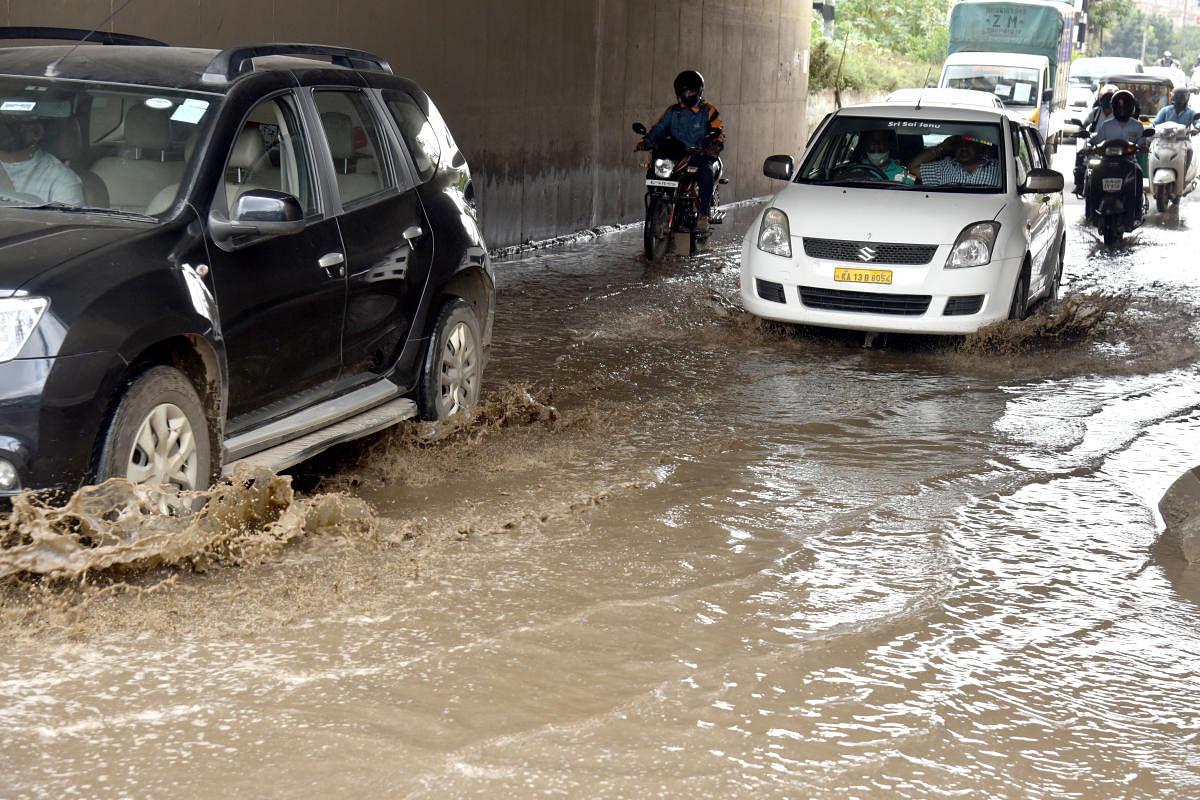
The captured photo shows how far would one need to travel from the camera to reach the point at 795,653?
4.39m

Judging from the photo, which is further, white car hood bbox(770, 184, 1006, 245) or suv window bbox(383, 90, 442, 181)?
white car hood bbox(770, 184, 1006, 245)

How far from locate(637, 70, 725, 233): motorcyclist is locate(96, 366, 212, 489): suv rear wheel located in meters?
10.1

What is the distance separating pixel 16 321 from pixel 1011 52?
3111 centimetres

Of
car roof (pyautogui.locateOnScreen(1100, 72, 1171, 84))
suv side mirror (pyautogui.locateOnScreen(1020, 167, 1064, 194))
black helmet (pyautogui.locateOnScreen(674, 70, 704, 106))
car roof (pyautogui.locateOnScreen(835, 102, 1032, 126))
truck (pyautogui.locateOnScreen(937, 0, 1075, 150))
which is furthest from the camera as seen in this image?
car roof (pyautogui.locateOnScreen(1100, 72, 1171, 84))

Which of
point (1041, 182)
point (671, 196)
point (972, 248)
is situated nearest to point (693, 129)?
point (671, 196)

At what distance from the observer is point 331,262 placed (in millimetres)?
5633

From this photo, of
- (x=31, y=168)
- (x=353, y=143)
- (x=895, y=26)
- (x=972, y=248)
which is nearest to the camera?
(x=31, y=168)

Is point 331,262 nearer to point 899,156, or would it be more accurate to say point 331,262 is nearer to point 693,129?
point 899,156

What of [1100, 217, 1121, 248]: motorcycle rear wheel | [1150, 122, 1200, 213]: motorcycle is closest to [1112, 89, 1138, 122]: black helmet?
[1100, 217, 1121, 248]: motorcycle rear wheel

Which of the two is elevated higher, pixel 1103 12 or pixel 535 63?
pixel 1103 12

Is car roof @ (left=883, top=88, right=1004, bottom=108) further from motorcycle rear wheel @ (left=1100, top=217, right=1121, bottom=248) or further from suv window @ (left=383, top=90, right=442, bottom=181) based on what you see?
suv window @ (left=383, top=90, right=442, bottom=181)

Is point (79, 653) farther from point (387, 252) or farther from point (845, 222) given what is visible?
point (845, 222)

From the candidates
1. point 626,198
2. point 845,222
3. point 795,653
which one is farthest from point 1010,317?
point 626,198

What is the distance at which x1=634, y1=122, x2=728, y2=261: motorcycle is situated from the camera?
14250mm
